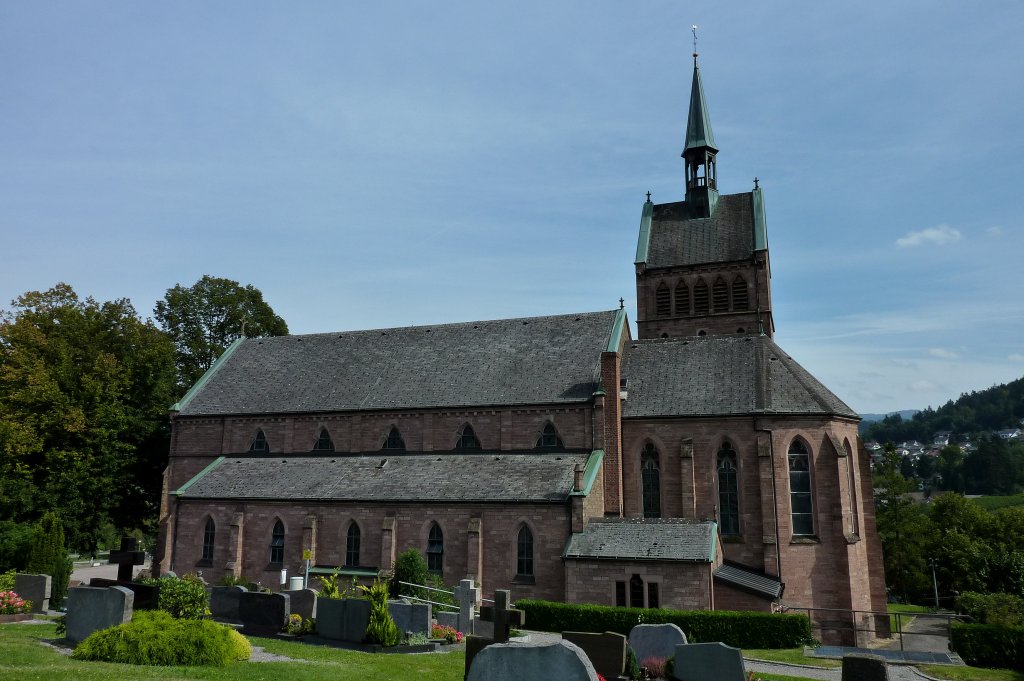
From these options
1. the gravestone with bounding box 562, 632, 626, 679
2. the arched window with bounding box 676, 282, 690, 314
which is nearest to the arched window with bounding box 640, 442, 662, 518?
the arched window with bounding box 676, 282, 690, 314

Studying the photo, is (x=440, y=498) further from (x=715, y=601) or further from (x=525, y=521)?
(x=715, y=601)

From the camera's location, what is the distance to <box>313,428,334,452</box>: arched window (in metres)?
40.6

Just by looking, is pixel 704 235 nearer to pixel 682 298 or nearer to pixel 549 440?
pixel 682 298

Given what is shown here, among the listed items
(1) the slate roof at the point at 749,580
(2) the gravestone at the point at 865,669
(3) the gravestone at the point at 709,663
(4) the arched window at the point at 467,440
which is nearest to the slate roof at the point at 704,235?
(4) the arched window at the point at 467,440

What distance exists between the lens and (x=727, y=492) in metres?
34.2

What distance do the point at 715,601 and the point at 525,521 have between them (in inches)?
336

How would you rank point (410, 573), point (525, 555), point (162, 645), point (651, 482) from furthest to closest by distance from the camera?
point (651, 482)
point (525, 555)
point (410, 573)
point (162, 645)

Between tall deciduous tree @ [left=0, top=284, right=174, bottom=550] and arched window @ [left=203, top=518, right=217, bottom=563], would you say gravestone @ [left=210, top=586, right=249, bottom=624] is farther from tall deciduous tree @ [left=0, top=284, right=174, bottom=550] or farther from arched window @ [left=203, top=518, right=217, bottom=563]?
tall deciduous tree @ [left=0, top=284, right=174, bottom=550]

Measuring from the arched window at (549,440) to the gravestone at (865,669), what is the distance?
22.5 meters

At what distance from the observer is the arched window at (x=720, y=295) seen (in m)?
48.0

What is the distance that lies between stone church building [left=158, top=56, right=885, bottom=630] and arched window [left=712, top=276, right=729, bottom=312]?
9.10m

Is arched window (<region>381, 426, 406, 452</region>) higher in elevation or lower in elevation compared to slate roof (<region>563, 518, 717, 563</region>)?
higher

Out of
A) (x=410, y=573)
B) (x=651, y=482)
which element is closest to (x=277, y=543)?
(x=410, y=573)

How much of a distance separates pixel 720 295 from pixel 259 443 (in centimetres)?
3017
